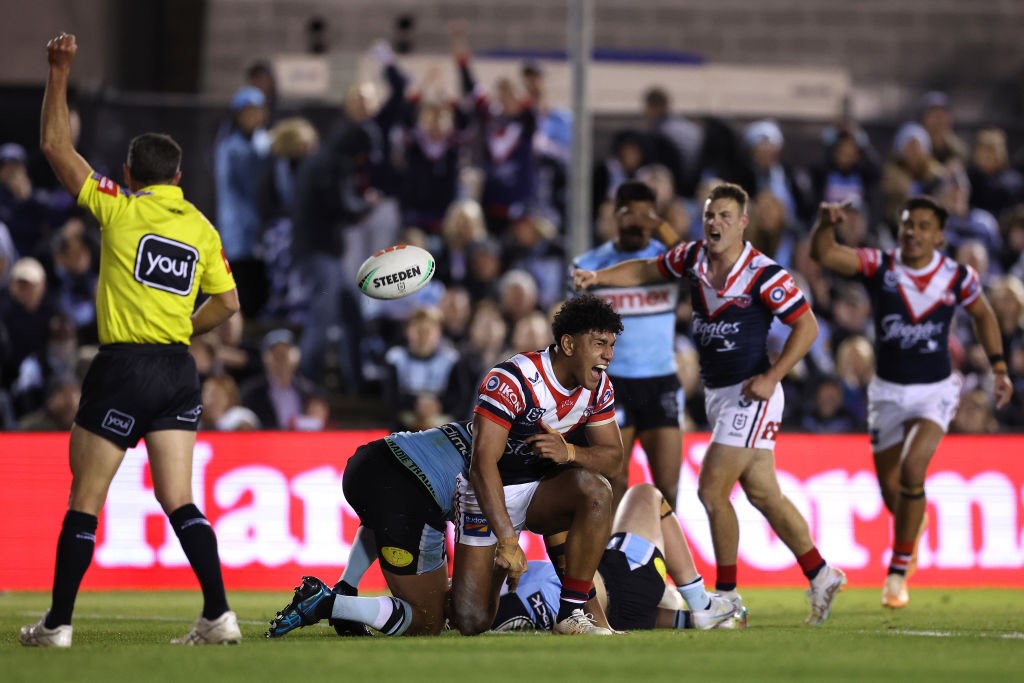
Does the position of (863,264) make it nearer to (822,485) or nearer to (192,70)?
(822,485)

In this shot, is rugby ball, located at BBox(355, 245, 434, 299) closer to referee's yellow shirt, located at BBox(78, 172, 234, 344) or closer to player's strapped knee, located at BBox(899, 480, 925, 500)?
referee's yellow shirt, located at BBox(78, 172, 234, 344)

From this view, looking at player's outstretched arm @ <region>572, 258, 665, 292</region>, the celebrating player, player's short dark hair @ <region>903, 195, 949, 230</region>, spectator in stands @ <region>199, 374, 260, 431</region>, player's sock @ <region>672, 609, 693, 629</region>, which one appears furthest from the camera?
spectator in stands @ <region>199, 374, 260, 431</region>

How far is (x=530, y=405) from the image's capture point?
314 inches

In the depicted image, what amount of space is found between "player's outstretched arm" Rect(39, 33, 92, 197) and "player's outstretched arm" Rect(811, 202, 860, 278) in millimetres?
4800

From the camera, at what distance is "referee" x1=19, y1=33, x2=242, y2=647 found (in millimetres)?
7305

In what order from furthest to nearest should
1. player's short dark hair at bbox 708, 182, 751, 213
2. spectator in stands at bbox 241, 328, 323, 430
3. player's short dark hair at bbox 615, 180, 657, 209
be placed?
spectator in stands at bbox 241, 328, 323, 430
player's short dark hair at bbox 615, 180, 657, 209
player's short dark hair at bbox 708, 182, 751, 213

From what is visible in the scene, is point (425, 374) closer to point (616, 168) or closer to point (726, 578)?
point (616, 168)

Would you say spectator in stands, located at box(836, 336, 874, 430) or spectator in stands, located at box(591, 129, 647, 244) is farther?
spectator in stands, located at box(591, 129, 647, 244)

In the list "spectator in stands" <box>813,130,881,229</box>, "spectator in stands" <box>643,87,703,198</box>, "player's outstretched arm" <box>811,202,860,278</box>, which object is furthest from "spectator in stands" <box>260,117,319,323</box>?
"player's outstretched arm" <box>811,202,860,278</box>

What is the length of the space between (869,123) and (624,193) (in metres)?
7.63

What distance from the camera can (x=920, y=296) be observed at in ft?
35.4

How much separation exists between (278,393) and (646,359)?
16.5ft

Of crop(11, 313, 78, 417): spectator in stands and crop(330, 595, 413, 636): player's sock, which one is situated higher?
crop(11, 313, 78, 417): spectator in stands

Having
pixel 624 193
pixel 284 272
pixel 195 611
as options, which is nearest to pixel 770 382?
pixel 624 193
